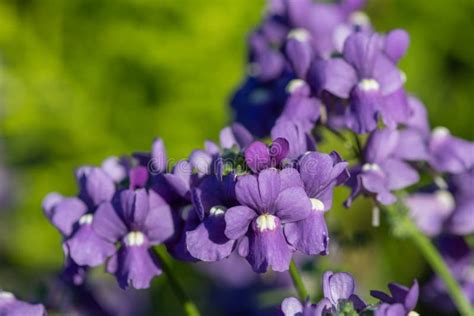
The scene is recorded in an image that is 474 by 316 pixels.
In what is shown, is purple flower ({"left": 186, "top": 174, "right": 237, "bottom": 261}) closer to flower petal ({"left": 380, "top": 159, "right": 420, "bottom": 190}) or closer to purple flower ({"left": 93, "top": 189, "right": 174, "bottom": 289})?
purple flower ({"left": 93, "top": 189, "right": 174, "bottom": 289})

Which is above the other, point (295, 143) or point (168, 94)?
point (168, 94)

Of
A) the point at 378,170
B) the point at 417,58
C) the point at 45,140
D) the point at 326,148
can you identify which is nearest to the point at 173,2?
the point at 45,140

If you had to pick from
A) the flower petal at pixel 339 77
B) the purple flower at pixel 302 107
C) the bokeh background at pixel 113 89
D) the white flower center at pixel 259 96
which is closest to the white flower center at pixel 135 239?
the purple flower at pixel 302 107

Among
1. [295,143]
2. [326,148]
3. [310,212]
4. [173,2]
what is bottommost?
[310,212]

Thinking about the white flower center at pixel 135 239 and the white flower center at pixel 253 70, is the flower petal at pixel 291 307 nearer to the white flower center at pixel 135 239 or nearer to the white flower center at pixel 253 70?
the white flower center at pixel 135 239

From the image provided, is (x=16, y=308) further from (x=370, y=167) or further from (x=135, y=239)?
(x=370, y=167)

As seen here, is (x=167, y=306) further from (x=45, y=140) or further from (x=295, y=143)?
(x=295, y=143)

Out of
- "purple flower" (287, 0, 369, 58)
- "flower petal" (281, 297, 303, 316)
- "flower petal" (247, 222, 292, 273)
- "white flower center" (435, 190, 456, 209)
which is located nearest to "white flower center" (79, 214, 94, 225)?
"flower petal" (247, 222, 292, 273)

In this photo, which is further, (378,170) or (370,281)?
(370,281)

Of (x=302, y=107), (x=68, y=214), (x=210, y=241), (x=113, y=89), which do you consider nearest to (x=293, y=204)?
(x=210, y=241)
